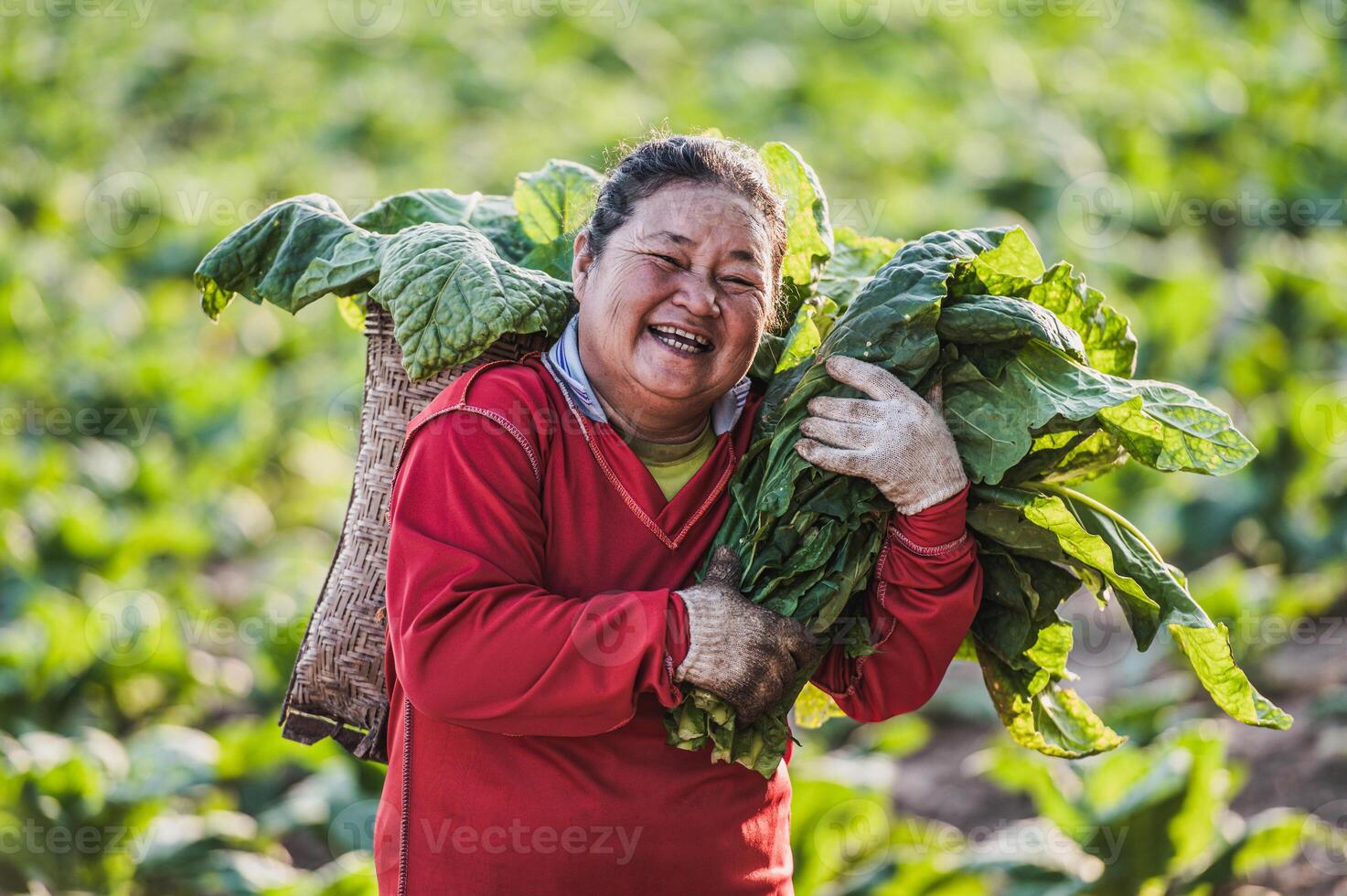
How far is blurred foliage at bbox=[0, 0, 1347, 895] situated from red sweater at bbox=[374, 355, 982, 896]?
2.07 metres

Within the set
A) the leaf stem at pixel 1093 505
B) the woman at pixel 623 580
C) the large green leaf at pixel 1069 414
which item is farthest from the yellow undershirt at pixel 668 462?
the leaf stem at pixel 1093 505

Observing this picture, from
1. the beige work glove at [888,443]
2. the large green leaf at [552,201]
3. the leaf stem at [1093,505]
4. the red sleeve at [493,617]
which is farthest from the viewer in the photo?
the large green leaf at [552,201]

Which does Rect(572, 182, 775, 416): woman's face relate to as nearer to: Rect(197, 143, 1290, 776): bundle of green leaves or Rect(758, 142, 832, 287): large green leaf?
Rect(197, 143, 1290, 776): bundle of green leaves

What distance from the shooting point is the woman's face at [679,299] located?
2453 millimetres

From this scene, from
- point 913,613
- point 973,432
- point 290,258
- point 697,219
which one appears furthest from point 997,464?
point 290,258

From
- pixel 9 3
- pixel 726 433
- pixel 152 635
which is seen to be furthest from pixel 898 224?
pixel 9 3

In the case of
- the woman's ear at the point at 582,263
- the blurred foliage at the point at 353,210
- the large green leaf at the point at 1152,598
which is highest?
the woman's ear at the point at 582,263

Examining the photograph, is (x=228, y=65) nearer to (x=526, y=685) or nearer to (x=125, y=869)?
(x=125, y=869)

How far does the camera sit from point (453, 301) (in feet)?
8.36

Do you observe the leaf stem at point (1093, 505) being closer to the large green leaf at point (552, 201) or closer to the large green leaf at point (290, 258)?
the large green leaf at point (552, 201)

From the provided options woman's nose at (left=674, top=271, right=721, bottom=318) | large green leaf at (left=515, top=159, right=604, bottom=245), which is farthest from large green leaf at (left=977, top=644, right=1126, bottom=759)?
large green leaf at (left=515, top=159, right=604, bottom=245)

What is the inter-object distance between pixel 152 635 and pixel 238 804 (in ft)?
3.26

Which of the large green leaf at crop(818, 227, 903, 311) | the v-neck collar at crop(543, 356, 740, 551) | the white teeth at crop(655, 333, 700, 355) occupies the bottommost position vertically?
the v-neck collar at crop(543, 356, 740, 551)

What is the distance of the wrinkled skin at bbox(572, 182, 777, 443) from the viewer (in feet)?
8.05
